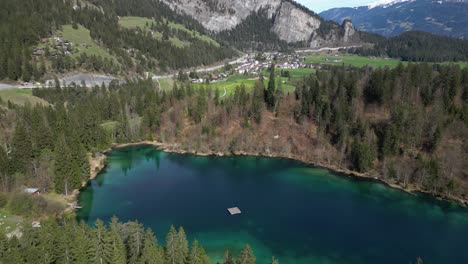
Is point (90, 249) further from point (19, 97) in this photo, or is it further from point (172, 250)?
point (19, 97)

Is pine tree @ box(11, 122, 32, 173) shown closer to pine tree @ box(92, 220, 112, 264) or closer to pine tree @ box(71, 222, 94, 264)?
pine tree @ box(71, 222, 94, 264)

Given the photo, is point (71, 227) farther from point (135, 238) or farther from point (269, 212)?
point (269, 212)

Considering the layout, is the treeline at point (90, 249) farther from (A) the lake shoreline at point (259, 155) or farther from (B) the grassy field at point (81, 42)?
(B) the grassy field at point (81, 42)

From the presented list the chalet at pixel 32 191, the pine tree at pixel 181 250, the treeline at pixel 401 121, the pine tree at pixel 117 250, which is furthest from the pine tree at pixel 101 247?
the treeline at pixel 401 121

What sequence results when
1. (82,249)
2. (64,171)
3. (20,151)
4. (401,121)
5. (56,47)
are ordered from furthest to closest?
(56,47)
(401,121)
(20,151)
(64,171)
(82,249)

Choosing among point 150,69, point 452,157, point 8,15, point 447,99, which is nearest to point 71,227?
point 452,157

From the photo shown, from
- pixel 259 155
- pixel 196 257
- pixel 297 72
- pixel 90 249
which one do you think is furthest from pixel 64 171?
pixel 297 72
